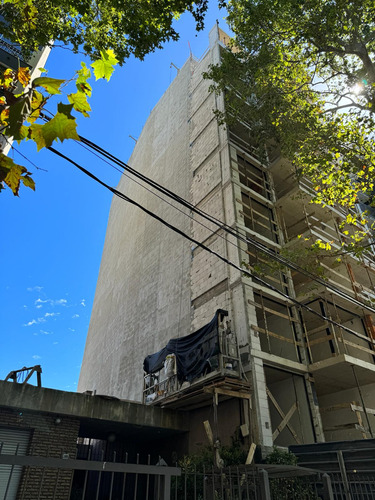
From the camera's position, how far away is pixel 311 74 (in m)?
14.0

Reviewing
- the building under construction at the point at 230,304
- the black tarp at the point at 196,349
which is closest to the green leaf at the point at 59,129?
the building under construction at the point at 230,304

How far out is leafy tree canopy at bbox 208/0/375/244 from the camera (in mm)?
11688

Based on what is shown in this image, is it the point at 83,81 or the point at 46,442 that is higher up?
the point at 83,81

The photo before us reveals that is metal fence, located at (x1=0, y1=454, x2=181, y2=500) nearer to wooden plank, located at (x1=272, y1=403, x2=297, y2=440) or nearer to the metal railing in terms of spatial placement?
the metal railing

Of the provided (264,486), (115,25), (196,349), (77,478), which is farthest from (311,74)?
(77,478)

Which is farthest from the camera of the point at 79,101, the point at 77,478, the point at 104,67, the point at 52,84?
the point at 77,478

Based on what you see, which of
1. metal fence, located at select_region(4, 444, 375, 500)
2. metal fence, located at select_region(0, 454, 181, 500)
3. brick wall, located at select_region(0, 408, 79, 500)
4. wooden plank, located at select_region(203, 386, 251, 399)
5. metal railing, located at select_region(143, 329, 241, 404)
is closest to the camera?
metal fence, located at select_region(0, 454, 181, 500)

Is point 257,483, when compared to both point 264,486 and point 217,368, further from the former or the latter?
point 217,368

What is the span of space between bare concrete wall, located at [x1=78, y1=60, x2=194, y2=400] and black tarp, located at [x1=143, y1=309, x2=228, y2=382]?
3246 millimetres

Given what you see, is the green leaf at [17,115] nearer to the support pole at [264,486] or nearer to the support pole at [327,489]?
the support pole at [264,486]

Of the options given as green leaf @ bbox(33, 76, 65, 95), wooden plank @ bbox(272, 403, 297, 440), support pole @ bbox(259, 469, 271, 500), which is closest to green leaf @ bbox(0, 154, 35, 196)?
A: green leaf @ bbox(33, 76, 65, 95)

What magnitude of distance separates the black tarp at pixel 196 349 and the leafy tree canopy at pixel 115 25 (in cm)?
937

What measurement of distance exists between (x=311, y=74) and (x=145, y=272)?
1622 centimetres

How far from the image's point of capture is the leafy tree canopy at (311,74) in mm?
11688
